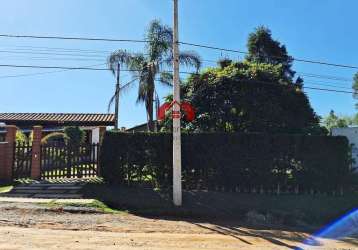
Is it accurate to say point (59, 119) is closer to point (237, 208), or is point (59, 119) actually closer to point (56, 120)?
point (56, 120)

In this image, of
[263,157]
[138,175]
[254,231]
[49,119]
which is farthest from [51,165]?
[49,119]

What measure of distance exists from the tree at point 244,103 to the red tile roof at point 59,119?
14.7 meters

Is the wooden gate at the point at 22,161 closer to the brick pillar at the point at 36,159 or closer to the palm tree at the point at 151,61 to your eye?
the brick pillar at the point at 36,159

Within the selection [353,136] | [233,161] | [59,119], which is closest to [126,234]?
[233,161]

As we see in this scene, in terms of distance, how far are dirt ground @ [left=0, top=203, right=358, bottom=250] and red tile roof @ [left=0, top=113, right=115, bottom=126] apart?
19834 millimetres

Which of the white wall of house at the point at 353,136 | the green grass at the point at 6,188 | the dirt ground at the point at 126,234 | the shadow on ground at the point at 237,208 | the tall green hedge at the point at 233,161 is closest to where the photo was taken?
the dirt ground at the point at 126,234

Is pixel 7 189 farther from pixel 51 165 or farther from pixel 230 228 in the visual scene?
pixel 230 228

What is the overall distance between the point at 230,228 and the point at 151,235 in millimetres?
2280

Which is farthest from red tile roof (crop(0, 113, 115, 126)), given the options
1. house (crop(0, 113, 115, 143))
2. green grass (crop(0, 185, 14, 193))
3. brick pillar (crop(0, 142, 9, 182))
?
green grass (crop(0, 185, 14, 193))

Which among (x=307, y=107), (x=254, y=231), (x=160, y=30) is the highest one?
(x=160, y=30)

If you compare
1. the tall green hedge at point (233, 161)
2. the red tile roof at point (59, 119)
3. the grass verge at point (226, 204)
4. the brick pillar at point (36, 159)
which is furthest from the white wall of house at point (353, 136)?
the red tile roof at point (59, 119)

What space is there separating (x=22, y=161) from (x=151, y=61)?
26.7 ft

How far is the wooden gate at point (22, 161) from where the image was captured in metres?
16.2

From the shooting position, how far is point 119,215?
11.5m
